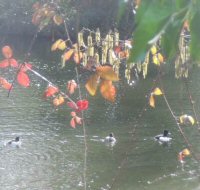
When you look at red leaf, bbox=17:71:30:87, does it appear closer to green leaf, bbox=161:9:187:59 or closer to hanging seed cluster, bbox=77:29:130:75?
hanging seed cluster, bbox=77:29:130:75

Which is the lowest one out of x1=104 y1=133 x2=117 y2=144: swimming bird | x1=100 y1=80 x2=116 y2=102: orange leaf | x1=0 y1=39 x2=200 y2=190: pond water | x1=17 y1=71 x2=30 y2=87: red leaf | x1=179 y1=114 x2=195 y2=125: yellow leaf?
x1=0 y1=39 x2=200 y2=190: pond water

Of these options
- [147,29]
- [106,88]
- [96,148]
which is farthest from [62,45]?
[96,148]

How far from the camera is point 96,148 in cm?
1612

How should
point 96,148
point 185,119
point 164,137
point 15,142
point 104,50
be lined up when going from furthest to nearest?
point 164,137
point 96,148
point 15,142
point 185,119
point 104,50

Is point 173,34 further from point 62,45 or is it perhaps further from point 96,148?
point 96,148

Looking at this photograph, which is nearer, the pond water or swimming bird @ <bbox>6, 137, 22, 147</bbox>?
the pond water

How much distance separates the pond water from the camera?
44.4 feet

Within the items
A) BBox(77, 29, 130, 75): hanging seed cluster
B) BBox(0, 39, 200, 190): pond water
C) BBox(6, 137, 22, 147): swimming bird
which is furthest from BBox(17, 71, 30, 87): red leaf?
BBox(6, 137, 22, 147): swimming bird

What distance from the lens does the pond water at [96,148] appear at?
13523mm

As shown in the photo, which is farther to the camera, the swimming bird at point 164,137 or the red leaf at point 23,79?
the swimming bird at point 164,137

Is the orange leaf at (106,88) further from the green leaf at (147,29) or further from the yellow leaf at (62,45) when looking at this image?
the yellow leaf at (62,45)

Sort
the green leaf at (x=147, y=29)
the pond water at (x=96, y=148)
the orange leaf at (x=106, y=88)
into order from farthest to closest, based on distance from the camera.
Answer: the pond water at (x=96, y=148)
the orange leaf at (x=106, y=88)
the green leaf at (x=147, y=29)

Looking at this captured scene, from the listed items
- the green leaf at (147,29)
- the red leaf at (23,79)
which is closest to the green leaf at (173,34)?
the green leaf at (147,29)

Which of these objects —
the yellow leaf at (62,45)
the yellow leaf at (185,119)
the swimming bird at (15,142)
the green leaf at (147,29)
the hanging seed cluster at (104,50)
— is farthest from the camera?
the swimming bird at (15,142)
